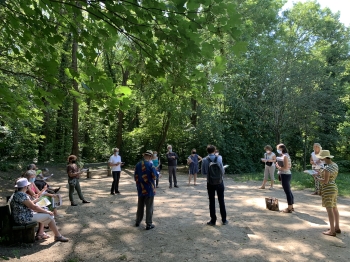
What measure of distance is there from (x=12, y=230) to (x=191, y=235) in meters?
3.48

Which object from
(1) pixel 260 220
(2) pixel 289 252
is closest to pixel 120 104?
(2) pixel 289 252

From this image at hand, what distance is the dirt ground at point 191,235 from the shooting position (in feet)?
16.1

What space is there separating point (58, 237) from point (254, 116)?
640 inches

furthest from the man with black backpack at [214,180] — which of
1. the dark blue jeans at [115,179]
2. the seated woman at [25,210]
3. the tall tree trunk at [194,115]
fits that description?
the tall tree trunk at [194,115]

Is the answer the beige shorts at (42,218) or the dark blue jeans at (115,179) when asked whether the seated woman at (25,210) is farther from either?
the dark blue jeans at (115,179)

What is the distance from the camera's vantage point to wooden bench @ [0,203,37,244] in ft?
17.5

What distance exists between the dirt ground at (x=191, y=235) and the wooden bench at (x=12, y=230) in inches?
6.9

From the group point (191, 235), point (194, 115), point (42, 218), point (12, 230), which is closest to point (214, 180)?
point (191, 235)

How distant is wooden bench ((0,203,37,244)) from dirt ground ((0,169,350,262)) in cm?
17

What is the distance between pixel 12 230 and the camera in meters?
5.32

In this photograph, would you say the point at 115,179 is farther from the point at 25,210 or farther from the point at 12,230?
the point at 12,230

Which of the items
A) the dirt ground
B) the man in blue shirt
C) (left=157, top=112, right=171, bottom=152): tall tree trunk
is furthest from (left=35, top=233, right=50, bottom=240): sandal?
(left=157, top=112, right=171, bottom=152): tall tree trunk

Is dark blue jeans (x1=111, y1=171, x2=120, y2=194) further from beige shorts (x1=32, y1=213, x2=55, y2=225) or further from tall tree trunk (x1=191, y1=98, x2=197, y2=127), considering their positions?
tall tree trunk (x1=191, y1=98, x2=197, y2=127)

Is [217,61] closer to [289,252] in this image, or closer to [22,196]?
[289,252]
